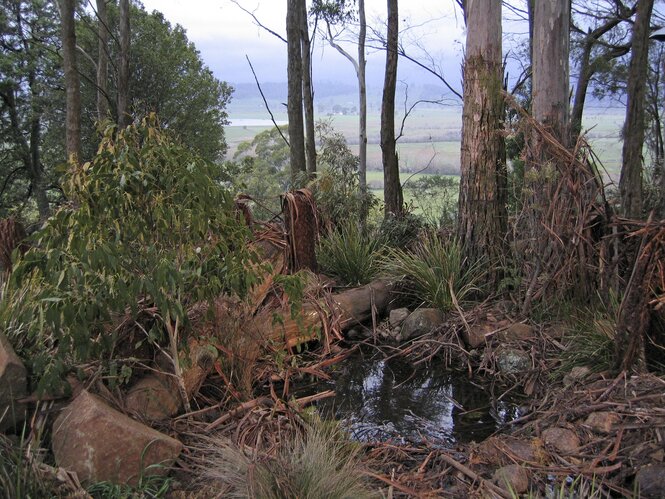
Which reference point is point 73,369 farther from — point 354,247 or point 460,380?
point 354,247

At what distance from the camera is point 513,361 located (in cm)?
532

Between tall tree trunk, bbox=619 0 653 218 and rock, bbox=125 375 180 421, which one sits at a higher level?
tall tree trunk, bbox=619 0 653 218

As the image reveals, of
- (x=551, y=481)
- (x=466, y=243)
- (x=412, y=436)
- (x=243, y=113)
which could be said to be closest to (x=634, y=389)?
(x=551, y=481)

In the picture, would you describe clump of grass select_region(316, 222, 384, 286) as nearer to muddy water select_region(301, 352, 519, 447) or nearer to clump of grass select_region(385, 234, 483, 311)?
clump of grass select_region(385, 234, 483, 311)

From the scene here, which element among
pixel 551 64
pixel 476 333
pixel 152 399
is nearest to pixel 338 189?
pixel 551 64

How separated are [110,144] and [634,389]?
3779 mm

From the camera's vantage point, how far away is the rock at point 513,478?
3.34 metres

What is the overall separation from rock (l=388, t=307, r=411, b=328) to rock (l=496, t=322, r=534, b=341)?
43.4 inches

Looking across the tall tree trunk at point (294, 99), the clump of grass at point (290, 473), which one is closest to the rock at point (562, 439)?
the clump of grass at point (290, 473)

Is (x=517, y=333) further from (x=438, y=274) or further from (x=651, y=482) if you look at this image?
(x=651, y=482)

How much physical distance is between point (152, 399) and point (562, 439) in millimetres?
2723

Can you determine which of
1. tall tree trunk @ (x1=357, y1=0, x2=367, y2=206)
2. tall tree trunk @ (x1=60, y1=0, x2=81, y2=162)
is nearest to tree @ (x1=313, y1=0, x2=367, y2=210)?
tall tree trunk @ (x1=357, y1=0, x2=367, y2=206)

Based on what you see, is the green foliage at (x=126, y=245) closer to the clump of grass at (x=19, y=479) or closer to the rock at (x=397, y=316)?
the clump of grass at (x=19, y=479)

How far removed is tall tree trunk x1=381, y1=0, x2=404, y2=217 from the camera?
1160 centimetres
